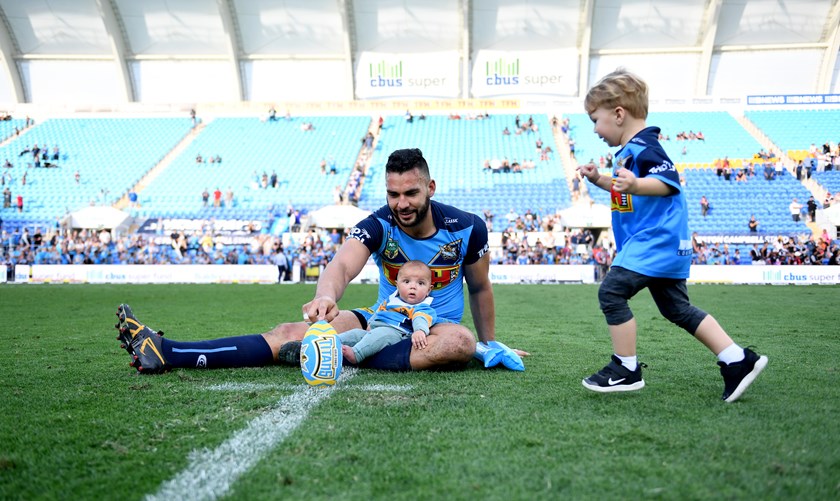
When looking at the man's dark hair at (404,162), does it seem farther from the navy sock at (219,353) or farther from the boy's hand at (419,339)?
the navy sock at (219,353)

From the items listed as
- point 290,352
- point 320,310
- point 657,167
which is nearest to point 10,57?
point 290,352

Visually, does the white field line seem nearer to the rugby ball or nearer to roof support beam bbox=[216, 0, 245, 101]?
the rugby ball

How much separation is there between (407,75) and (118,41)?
1601 centimetres

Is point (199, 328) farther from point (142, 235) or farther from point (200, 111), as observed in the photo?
point (200, 111)

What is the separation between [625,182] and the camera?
3.33 metres

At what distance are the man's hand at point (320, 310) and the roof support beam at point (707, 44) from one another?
35.6 m

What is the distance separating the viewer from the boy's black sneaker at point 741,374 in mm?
3418

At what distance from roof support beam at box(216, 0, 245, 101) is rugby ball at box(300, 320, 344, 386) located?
112ft

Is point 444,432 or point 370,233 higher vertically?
point 370,233

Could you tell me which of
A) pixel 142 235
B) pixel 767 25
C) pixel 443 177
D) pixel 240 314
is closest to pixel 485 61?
pixel 443 177

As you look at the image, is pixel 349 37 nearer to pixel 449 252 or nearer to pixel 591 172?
pixel 449 252

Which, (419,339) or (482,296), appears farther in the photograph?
(482,296)

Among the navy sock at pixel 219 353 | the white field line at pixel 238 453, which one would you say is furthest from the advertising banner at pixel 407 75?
the white field line at pixel 238 453

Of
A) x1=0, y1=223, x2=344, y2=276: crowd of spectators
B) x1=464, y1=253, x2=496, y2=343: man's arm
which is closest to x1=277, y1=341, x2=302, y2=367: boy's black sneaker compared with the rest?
x1=464, y1=253, x2=496, y2=343: man's arm
